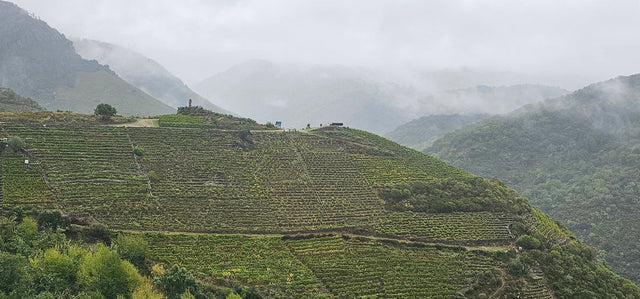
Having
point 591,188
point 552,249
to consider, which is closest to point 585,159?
point 591,188

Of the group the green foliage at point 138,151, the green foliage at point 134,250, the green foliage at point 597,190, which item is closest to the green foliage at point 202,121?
the green foliage at point 138,151

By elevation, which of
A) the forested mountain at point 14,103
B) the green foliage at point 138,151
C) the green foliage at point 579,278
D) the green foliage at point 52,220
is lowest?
the green foliage at point 579,278

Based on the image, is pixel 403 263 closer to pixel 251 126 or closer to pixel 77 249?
pixel 77 249

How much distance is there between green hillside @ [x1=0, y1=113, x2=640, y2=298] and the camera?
165ft

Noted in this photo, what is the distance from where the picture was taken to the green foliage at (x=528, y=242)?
2547 inches

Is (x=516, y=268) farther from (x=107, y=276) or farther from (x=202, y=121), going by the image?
(x=202, y=121)

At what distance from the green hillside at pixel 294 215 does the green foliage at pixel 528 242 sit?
42cm

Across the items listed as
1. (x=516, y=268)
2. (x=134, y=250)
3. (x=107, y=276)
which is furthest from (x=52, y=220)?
(x=516, y=268)

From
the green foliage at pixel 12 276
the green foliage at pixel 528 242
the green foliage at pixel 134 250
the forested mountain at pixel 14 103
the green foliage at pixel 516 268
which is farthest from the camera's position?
the forested mountain at pixel 14 103

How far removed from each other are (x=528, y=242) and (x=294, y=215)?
3822 centimetres

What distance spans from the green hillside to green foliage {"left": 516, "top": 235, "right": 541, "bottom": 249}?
42 centimetres

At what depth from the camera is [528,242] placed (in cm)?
6481

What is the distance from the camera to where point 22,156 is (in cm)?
6219

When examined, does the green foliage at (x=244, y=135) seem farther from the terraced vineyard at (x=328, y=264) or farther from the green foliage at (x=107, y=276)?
the green foliage at (x=107, y=276)
